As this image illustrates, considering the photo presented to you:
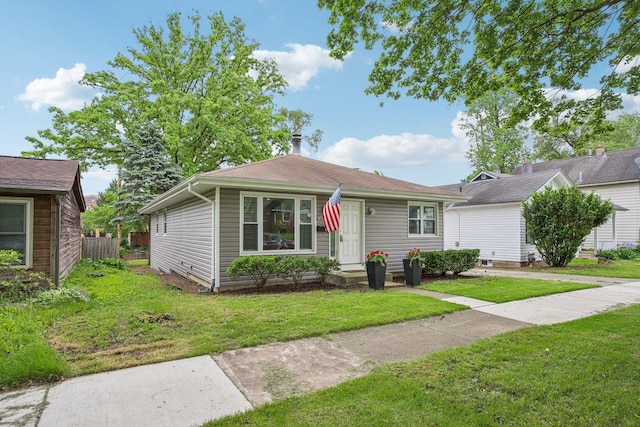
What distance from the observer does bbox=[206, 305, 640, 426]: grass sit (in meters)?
2.63

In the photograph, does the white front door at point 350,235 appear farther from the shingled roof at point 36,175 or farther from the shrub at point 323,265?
the shingled roof at point 36,175

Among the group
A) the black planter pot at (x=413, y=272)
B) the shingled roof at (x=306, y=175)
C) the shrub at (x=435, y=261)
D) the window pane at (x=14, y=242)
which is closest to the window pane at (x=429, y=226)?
the shingled roof at (x=306, y=175)

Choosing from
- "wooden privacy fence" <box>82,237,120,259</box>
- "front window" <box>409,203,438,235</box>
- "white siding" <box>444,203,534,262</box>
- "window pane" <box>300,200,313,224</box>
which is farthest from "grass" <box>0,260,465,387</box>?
"wooden privacy fence" <box>82,237,120,259</box>

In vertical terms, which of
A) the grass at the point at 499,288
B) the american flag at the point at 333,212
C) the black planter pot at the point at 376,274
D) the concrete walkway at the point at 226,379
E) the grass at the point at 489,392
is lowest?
the grass at the point at 499,288

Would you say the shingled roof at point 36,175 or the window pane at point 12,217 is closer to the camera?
the shingled roof at point 36,175

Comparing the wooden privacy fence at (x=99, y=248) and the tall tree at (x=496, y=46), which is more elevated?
the tall tree at (x=496, y=46)

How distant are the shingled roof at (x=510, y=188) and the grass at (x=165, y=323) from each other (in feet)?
33.8

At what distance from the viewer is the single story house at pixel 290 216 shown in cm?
828

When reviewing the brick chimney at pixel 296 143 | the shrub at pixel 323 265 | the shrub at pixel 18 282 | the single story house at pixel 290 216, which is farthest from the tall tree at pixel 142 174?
the shrub at pixel 323 265

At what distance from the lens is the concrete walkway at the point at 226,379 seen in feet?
8.89

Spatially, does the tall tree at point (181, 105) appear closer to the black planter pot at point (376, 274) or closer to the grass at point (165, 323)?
the black planter pot at point (376, 274)

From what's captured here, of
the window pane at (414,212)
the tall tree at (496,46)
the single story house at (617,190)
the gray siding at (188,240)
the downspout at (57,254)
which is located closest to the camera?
A: the tall tree at (496,46)

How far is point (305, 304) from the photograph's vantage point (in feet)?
21.7

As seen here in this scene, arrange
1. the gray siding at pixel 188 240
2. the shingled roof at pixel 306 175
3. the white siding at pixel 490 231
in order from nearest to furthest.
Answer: the shingled roof at pixel 306 175 < the gray siding at pixel 188 240 < the white siding at pixel 490 231
